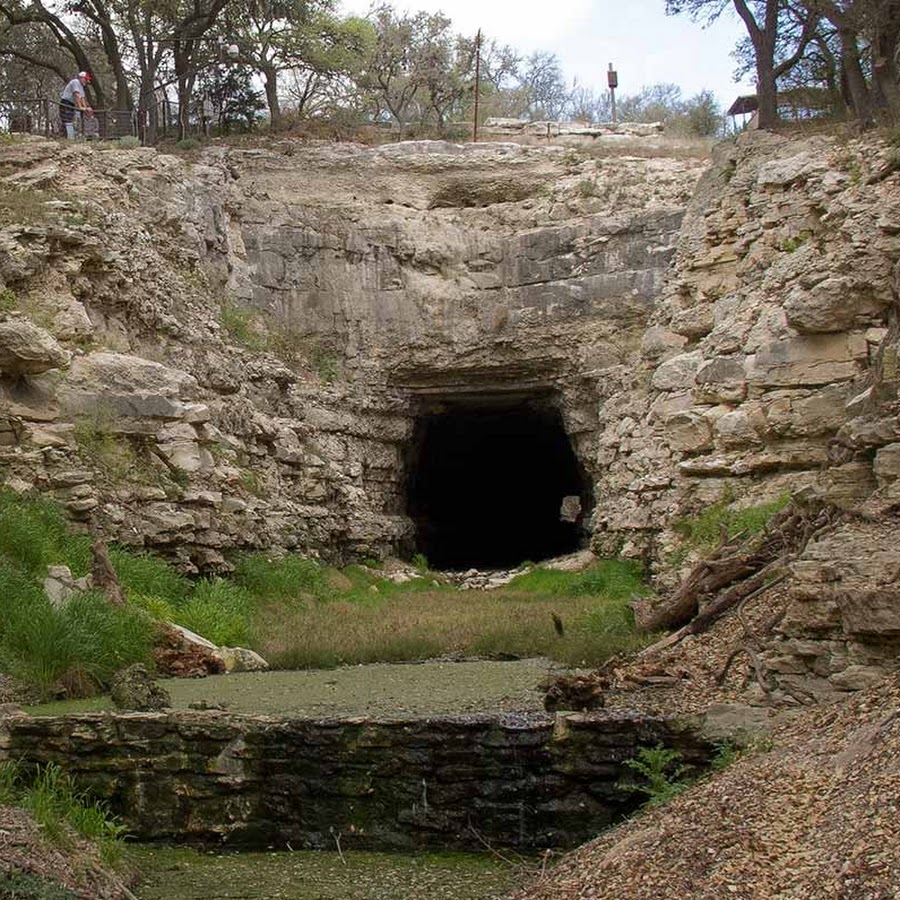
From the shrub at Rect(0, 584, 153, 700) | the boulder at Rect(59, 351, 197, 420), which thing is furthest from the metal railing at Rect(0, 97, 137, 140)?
the shrub at Rect(0, 584, 153, 700)

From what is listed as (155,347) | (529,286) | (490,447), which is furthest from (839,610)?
(490,447)

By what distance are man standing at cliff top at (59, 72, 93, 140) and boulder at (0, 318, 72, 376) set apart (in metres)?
8.14

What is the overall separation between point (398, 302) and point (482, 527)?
9.67 m

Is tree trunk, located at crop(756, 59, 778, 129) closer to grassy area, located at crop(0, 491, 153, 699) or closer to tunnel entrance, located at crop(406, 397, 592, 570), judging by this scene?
tunnel entrance, located at crop(406, 397, 592, 570)

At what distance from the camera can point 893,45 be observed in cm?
2052

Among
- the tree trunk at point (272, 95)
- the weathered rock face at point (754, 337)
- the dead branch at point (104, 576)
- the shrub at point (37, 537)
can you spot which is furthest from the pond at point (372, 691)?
the tree trunk at point (272, 95)

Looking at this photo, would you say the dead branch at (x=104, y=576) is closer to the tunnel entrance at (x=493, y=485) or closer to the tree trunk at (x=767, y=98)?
the tunnel entrance at (x=493, y=485)

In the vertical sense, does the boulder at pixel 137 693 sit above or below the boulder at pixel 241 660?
above

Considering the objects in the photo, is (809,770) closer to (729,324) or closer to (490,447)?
(729,324)

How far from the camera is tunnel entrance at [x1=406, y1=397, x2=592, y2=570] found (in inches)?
1009

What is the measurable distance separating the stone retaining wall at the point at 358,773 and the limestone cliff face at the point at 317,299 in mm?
8210

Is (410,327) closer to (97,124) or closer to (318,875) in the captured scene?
(97,124)

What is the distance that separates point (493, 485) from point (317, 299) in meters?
10.4

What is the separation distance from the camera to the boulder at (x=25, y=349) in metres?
15.4
